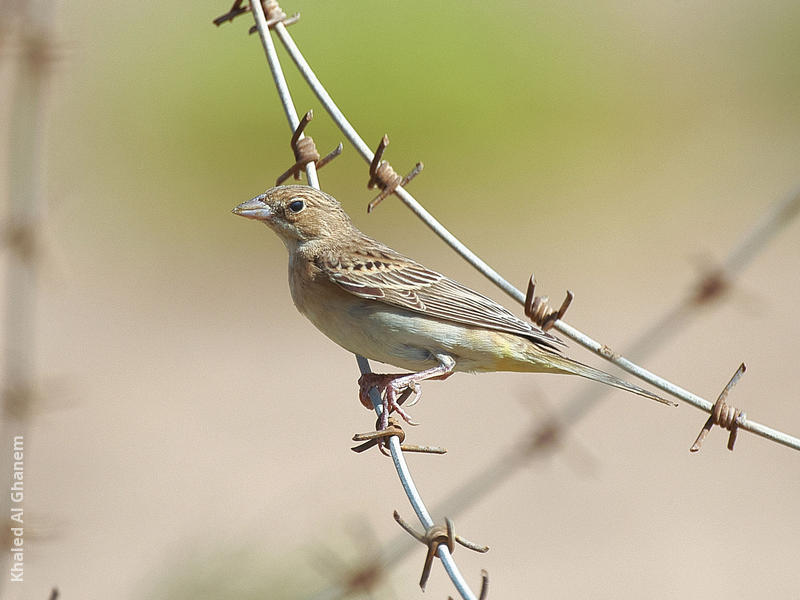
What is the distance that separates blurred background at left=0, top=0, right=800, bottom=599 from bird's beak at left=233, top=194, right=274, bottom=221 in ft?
6.16

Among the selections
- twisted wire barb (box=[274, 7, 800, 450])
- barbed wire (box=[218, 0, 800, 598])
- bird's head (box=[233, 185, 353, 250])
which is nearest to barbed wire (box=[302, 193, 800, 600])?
barbed wire (box=[218, 0, 800, 598])

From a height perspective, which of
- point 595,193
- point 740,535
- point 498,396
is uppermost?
point 595,193

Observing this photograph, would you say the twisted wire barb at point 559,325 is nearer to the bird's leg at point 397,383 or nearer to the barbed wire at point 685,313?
the barbed wire at point 685,313

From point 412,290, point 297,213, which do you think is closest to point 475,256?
point 412,290

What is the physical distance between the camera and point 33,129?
360cm

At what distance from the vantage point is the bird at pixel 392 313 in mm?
4668

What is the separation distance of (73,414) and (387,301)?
6978mm

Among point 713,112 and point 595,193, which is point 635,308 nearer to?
point 595,193

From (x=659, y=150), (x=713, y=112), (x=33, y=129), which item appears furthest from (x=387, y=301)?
(x=713, y=112)

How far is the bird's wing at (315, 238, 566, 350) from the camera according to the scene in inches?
187

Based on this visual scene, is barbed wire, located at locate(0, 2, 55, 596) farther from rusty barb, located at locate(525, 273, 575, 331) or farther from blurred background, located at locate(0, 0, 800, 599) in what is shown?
blurred background, located at locate(0, 0, 800, 599)

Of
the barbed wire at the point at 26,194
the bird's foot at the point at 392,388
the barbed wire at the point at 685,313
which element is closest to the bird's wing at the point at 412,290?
the bird's foot at the point at 392,388

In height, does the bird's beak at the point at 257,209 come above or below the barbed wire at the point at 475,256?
above

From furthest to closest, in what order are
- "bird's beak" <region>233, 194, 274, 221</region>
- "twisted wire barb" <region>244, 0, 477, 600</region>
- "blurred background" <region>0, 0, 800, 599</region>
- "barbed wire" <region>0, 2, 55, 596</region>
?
"blurred background" <region>0, 0, 800, 599</region>, "bird's beak" <region>233, 194, 274, 221</region>, "barbed wire" <region>0, 2, 55, 596</region>, "twisted wire barb" <region>244, 0, 477, 600</region>
